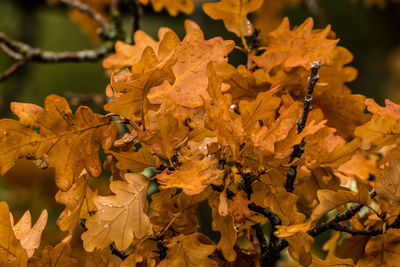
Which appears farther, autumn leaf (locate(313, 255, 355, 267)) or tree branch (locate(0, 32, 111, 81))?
tree branch (locate(0, 32, 111, 81))

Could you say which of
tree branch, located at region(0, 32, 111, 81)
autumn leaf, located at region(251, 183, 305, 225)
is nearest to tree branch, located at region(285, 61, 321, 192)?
autumn leaf, located at region(251, 183, 305, 225)

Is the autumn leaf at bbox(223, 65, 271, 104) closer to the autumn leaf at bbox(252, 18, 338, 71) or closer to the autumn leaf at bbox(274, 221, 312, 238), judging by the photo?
the autumn leaf at bbox(252, 18, 338, 71)

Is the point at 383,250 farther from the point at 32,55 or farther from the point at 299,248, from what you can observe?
the point at 32,55

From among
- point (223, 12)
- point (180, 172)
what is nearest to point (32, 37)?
point (223, 12)

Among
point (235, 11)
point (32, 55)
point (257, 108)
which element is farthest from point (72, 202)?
point (32, 55)

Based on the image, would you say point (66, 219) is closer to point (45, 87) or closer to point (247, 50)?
point (247, 50)
